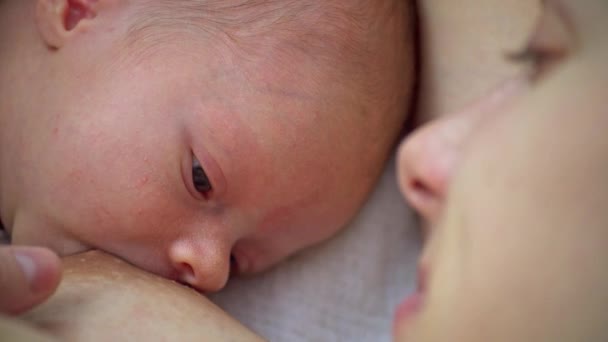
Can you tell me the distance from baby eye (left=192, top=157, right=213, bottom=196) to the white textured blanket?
0.24 meters

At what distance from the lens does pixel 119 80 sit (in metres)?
0.94

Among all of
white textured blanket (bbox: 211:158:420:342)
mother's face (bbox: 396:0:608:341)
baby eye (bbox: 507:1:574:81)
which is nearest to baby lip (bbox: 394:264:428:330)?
mother's face (bbox: 396:0:608:341)

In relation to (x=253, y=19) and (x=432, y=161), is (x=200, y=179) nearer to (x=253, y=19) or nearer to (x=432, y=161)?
(x=253, y=19)

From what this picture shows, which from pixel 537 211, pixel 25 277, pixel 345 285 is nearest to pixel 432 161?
pixel 537 211

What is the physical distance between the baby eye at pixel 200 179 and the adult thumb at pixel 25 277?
266 millimetres

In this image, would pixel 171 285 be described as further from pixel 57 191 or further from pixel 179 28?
pixel 179 28

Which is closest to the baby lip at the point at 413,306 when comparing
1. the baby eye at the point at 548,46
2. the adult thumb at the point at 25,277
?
the baby eye at the point at 548,46

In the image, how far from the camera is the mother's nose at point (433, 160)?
0.60 metres

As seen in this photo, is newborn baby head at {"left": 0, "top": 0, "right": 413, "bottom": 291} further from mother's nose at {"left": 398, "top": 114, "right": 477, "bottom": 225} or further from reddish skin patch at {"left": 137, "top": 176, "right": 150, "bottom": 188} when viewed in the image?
mother's nose at {"left": 398, "top": 114, "right": 477, "bottom": 225}

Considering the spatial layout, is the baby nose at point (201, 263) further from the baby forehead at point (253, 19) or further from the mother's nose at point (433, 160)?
the mother's nose at point (433, 160)

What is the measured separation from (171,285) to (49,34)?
1.34 feet

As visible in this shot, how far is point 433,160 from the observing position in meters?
0.61

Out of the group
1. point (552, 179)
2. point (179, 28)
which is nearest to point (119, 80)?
point (179, 28)

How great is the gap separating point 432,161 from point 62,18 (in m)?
0.64
